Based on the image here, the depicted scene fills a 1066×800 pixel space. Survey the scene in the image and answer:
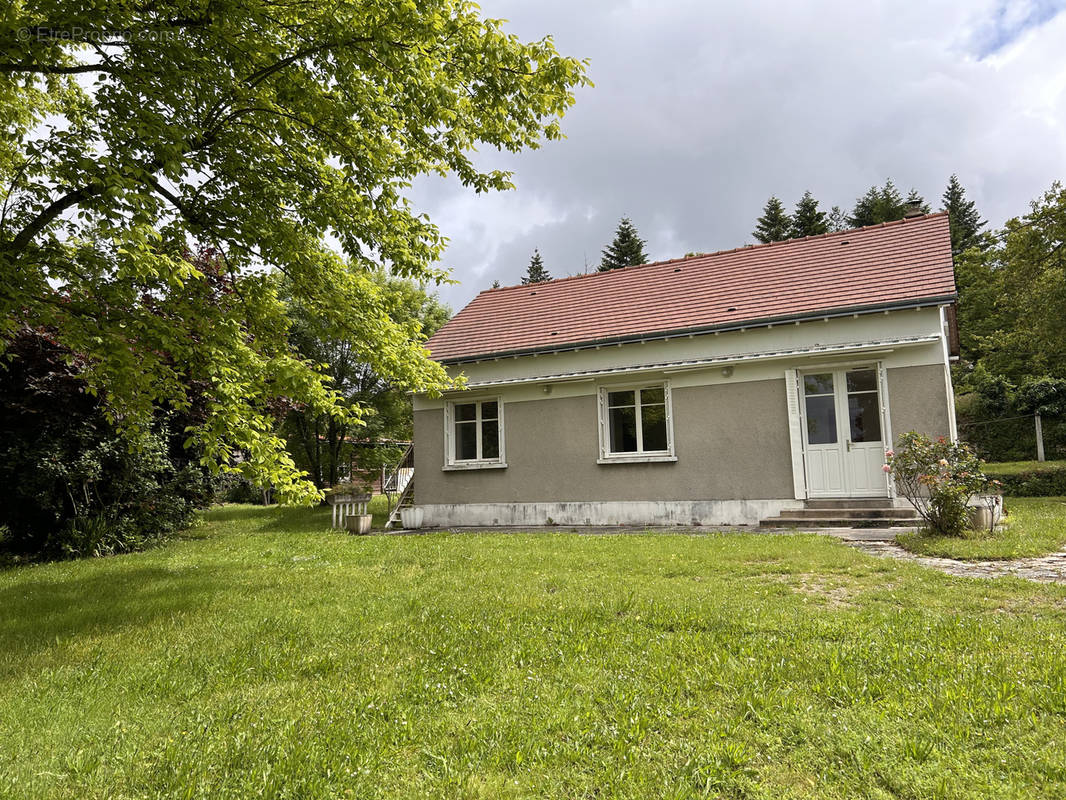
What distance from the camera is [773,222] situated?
45.6 metres

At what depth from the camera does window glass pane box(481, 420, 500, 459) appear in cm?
1425

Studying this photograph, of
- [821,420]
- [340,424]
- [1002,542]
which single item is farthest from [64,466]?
[1002,542]

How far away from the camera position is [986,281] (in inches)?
1190

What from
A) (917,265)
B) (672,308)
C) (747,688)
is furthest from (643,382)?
(747,688)

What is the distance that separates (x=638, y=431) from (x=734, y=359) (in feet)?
8.23

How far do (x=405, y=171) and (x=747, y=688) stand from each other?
6.70 m

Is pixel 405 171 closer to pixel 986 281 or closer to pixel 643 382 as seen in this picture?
pixel 643 382

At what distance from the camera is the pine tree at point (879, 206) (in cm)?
4466

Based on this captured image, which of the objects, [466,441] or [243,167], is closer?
[243,167]

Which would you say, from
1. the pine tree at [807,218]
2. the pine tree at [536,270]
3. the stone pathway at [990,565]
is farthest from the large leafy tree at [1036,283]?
the pine tree at [536,270]

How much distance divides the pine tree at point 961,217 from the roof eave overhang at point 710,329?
4245 cm

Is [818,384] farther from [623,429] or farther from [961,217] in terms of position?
[961,217]

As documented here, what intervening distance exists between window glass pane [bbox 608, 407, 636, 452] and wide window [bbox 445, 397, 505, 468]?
269 centimetres

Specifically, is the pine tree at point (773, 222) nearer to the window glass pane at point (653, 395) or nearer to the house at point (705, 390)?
the house at point (705, 390)
